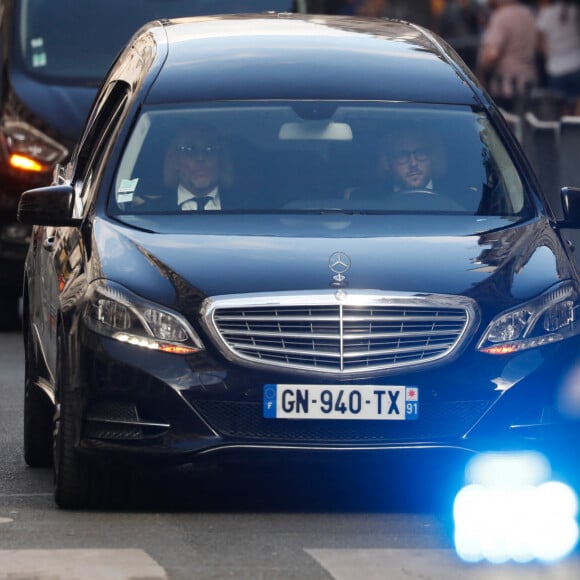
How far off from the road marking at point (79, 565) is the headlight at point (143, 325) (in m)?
0.82

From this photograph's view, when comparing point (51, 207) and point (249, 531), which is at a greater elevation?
point (51, 207)

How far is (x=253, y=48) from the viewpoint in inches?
368

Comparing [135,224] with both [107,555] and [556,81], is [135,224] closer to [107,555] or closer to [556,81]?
[107,555]

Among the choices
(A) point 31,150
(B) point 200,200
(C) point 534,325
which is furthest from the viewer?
(A) point 31,150

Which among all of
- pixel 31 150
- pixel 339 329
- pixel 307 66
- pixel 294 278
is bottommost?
pixel 31 150

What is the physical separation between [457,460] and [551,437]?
1.13 ft

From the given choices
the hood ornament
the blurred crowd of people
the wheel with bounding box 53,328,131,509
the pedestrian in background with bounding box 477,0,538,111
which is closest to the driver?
the hood ornament

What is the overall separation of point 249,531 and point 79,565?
816 millimetres

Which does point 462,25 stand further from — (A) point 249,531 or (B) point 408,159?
(A) point 249,531

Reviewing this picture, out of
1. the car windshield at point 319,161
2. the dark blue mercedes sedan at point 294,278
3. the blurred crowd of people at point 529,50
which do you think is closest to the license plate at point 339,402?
the dark blue mercedes sedan at point 294,278

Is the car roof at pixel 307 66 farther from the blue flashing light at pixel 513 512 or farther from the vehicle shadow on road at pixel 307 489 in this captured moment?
the blue flashing light at pixel 513 512

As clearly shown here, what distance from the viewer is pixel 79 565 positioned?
689 cm

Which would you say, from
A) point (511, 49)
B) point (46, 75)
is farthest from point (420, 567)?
point (511, 49)

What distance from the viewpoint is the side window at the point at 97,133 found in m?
9.01
